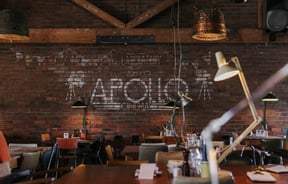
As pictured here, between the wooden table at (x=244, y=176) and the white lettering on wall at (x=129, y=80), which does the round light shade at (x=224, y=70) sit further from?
the white lettering on wall at (x=129, y=80)

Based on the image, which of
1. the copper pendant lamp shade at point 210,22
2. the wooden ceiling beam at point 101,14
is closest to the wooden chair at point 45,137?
the wooden ceiling beam at point 101,14

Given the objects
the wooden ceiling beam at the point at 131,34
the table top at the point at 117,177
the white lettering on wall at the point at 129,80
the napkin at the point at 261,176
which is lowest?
the table top at the point at 117,177

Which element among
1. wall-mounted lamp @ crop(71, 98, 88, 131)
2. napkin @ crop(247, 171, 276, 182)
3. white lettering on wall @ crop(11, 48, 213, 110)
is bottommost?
napkin @ crop(247, 171, 276, 182)

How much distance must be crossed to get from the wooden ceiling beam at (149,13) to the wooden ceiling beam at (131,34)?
0.13m

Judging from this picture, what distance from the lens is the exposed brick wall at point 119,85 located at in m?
7.86

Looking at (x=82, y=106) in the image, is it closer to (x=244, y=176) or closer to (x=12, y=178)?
(x=12, y=178)

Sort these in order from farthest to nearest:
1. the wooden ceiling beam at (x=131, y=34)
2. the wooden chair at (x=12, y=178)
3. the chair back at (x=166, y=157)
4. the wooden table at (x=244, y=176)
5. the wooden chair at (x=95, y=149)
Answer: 1. the wooden ceiling beam at (x=131, y=34)
2. the wooden chair at (x=95, y=149)
3. the chair back at (x=166, y=157)
4. the wooden chair at (x=12, y=178)
5. the wooden table at (x=244, y=176)

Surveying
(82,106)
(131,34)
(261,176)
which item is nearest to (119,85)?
(82,106)

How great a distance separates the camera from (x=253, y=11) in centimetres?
796

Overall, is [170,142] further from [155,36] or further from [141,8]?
[141,8]

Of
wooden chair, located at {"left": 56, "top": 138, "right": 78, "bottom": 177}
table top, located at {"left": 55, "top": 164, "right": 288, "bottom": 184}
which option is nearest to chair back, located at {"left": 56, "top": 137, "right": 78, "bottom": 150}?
wooden chair, located at {"left": 56, "top": 138, "right": 78, "bottom": 177}

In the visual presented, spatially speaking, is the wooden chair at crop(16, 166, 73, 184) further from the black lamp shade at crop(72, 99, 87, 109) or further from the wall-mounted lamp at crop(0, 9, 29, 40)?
the black lamp shade at crop(72, 99, 87, 109)

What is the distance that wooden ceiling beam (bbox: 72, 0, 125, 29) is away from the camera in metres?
7.71

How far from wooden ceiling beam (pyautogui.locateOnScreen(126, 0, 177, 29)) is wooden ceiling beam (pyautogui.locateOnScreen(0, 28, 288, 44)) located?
0.13 m
